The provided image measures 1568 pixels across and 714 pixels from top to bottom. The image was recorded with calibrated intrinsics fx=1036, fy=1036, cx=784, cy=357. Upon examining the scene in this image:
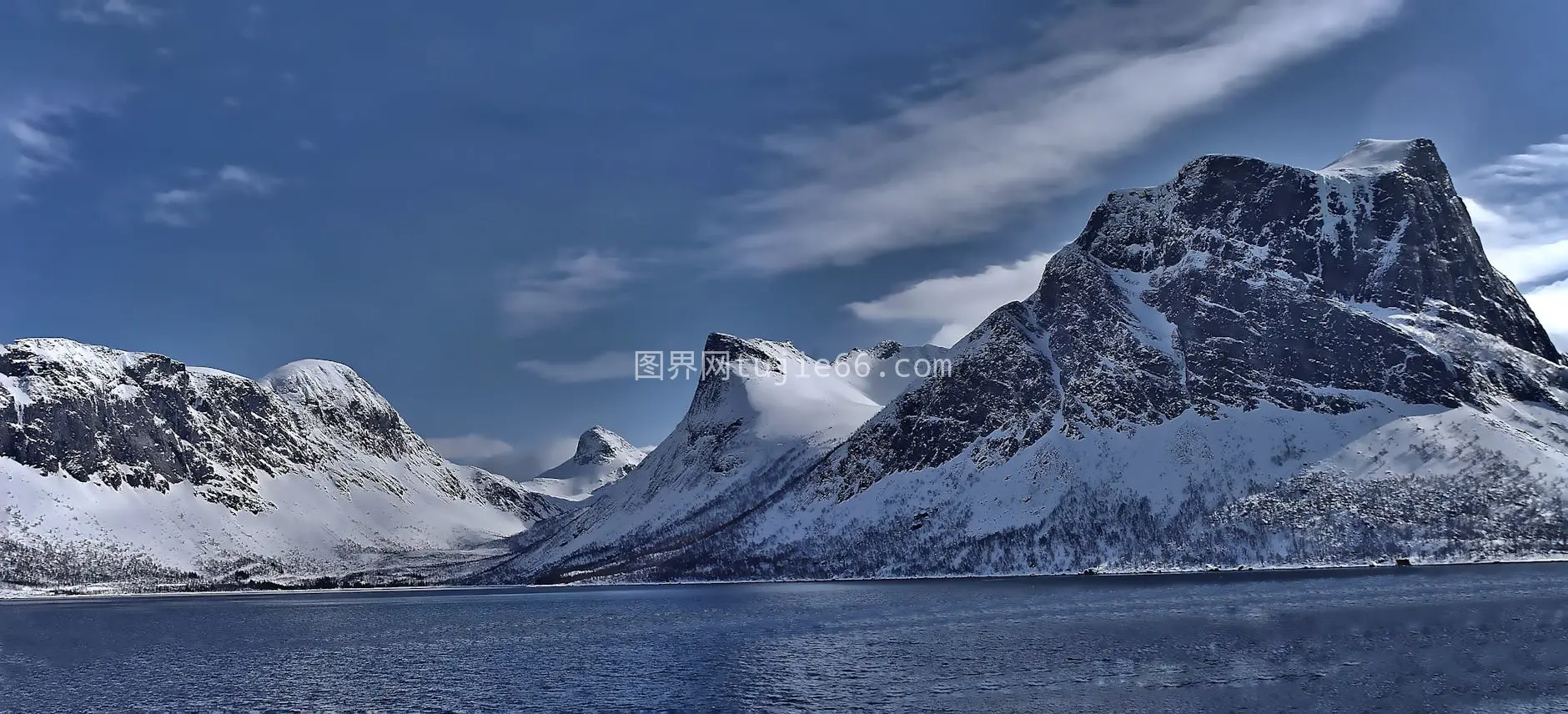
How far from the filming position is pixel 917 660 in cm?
9950

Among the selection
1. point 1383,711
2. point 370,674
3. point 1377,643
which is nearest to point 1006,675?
point 1383,711

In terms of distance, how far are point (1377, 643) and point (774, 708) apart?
187 ft

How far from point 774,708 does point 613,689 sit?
1885 centimetres

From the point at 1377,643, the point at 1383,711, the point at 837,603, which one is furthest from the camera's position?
the point at 837,603

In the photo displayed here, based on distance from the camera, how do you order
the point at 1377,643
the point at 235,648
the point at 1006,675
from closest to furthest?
the point at 1006,675, the point at 1377,643, the point at 235,648

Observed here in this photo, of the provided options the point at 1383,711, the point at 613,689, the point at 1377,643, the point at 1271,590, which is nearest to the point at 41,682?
the point at 613,689

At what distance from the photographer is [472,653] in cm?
12594

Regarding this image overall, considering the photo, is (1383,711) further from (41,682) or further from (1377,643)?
(41,682)

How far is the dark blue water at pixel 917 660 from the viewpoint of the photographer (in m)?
76.1

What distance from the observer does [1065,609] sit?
5837 inches

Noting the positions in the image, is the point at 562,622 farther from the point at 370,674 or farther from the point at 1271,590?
the point at 1271,590

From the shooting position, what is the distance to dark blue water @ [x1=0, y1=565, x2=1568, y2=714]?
76.1 m

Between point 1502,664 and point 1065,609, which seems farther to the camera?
point 1065,609

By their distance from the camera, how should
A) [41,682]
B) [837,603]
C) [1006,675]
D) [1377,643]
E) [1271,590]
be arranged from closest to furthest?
1. [1006,675]
2. [1377,643]
3. [41,682]
4. [1271,590]
5. [837,603]
